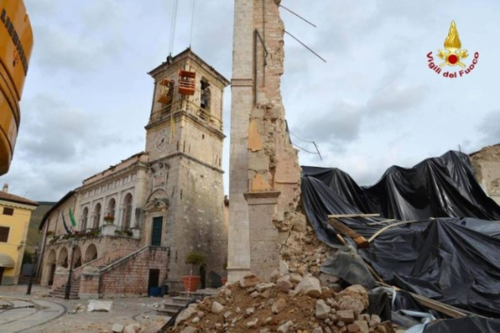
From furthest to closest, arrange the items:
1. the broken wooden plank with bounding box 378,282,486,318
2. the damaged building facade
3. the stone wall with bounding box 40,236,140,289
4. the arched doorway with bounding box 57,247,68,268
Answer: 1. the arched doorway with bounding box 57,247,68,268
2. the damaged building facade
3. the stone wall with bounding box 40,236,140,289
4. the broken wooden plank with bounding box 378,282,486,318

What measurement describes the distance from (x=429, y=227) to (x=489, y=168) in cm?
806

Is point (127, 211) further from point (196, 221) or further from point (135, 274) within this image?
point (135, 274)

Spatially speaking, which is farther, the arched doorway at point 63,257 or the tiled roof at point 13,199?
the tiled roof at point 13,199

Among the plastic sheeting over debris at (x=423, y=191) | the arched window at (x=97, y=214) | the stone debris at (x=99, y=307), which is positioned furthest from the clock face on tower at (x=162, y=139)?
the plastic sheeting over debris at (x=423, y=191)

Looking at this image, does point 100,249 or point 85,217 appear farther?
point 85,217

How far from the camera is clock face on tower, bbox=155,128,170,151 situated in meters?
24.7

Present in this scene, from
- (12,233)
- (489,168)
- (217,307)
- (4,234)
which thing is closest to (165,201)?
(12,233)

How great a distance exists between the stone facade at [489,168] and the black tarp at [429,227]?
2.99 feet

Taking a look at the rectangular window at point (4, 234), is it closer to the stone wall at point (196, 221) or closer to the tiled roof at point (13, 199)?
the tiled roof at point (13, 199)

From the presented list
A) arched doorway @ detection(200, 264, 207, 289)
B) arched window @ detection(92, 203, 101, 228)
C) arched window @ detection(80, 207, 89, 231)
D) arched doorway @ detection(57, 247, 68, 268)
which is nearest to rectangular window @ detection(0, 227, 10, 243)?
arched window @ detection(80, 207, 89, 231)

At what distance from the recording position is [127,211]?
25.4 m

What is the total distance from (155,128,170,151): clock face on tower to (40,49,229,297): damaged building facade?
0.08 meters

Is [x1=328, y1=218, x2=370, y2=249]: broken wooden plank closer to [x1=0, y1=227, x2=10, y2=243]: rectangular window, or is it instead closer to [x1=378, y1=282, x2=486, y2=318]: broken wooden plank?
[x1=378, y1=282, x2=486, y2=318]: broken wooden plank

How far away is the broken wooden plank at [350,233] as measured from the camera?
6783 mm
